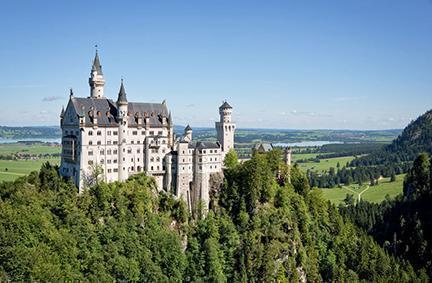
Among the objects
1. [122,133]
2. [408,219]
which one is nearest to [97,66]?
[122,133]

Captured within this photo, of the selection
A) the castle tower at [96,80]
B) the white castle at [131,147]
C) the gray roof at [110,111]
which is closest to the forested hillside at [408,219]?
the white castle at [131,147]

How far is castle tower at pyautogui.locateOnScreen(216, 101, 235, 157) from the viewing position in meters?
103

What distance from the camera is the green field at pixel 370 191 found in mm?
163800

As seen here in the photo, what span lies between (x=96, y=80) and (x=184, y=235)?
1311 inches

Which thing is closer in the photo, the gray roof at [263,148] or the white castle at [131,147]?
the white castle at [131,147]

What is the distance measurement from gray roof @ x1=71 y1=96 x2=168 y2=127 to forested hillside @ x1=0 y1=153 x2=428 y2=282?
11.2 m

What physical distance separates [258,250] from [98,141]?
35.1 m

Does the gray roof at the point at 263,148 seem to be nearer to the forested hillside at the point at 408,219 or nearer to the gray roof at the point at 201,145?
the gray roof at the point at 201,145


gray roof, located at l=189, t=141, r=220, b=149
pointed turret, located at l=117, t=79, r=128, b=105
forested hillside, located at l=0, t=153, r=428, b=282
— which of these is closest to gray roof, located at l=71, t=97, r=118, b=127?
pointed turret, located at l=117, t=79, r=128, b=105

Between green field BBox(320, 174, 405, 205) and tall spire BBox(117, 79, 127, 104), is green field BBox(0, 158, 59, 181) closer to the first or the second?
tall spire BBox(117, 79, 127, 104)

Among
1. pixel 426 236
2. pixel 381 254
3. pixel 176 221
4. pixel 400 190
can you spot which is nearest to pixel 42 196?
pixel 176 221

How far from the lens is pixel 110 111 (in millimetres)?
91375

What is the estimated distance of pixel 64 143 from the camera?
89.6 m

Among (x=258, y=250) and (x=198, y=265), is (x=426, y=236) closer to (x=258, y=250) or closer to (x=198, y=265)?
(x=258, y=250)
